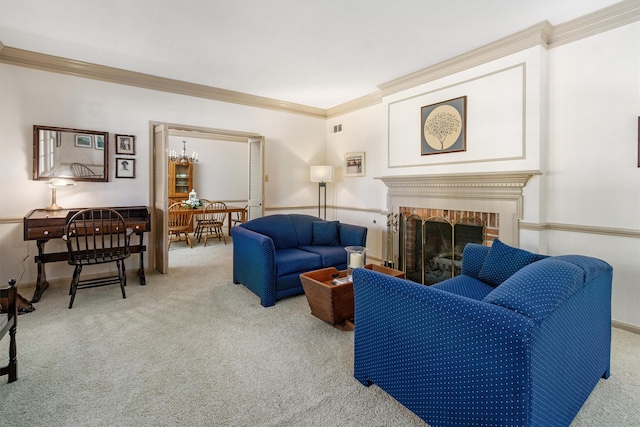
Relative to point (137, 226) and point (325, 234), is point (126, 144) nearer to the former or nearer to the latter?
point (137, 226)

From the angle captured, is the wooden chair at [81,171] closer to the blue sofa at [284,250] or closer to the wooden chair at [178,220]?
the blue sofa at [284,250]

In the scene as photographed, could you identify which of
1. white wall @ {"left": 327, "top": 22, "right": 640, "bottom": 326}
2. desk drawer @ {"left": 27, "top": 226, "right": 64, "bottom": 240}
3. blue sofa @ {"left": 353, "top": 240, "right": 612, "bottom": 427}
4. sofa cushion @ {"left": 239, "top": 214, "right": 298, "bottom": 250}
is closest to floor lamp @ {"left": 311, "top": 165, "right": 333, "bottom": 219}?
sofa cushion @ {"left": 239, "top": 214, "right": 298, "bottom": 250}

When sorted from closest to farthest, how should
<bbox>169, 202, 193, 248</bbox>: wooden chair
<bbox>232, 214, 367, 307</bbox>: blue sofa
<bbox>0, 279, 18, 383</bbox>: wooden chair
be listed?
1. <bbox>0, 279, 18, 383</bbox>: wooden chair
2. <bbox>232, 214, 367, 307</bbox>: blue sofa
3. <bbox>169, 202, 193, 248</bbox>: wooden chair

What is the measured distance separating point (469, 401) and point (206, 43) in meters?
3.52

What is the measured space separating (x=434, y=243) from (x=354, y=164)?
1.87 meters

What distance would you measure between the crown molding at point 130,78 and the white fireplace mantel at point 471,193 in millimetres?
2276

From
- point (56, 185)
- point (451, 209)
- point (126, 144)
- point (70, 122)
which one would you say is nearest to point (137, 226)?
point (56, 185)

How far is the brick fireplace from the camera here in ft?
10.1

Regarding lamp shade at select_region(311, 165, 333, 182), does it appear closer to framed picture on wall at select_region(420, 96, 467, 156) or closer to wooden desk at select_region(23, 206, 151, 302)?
framed picture on wall at select_region(420, 96, 467, 156)

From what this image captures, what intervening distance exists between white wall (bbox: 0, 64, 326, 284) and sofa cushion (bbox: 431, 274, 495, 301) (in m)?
3.73

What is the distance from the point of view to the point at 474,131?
3350 mm

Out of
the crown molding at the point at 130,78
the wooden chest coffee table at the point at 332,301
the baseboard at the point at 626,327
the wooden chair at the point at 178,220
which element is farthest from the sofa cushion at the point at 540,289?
the wooden chair at the point at 178,220

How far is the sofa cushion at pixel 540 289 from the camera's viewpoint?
Result: 1197 millimetres

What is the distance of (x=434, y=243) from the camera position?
12.7 feet
